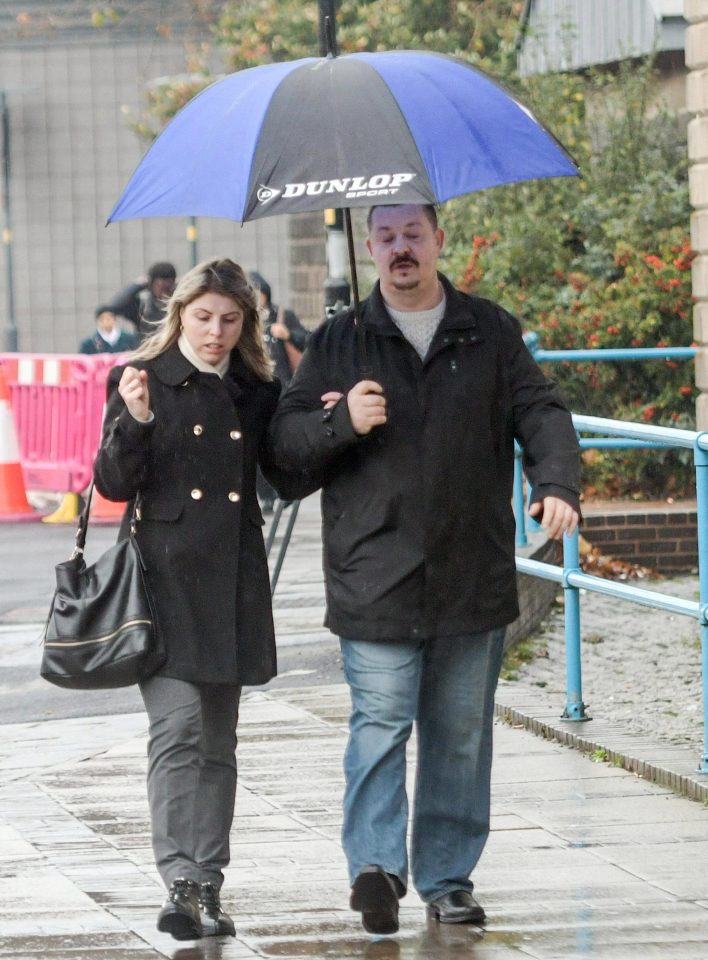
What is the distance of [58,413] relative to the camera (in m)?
15.4

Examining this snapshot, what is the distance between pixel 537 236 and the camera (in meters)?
14.1

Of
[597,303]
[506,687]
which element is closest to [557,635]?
[506,687]

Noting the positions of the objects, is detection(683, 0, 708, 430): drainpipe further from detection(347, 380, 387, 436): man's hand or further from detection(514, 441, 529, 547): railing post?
detection(347, 380, 387, 436): man's hand

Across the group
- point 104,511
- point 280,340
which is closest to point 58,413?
point 104,511

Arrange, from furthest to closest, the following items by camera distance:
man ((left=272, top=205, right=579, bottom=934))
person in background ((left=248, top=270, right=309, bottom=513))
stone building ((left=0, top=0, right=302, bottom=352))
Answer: stone building ((left=0, top=0, right=302, bottom=352)) < person in background ((left=248, top=270, right=309, bottom=513)) < man ((left=272, top=205, right=579, bottom=934))

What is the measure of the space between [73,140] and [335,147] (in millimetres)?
21893

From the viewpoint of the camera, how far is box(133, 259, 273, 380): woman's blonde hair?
495cm

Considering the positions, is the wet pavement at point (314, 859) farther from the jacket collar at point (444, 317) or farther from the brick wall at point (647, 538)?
Answer: the brick wall at point (647, 538)

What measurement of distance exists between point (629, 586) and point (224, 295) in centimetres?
270

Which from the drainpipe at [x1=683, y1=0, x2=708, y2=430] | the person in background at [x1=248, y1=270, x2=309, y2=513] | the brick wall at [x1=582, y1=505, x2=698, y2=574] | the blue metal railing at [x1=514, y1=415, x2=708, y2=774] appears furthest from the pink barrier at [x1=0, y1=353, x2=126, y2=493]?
the blue metal railing at [x1=514, y1=415, x2=708, y2=774]

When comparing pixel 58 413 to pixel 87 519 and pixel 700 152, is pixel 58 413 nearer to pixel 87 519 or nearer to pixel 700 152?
pixel 700 152

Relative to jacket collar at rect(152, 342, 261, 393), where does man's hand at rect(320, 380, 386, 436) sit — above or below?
below

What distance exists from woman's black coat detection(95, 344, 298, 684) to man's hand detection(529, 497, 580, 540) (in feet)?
2.14

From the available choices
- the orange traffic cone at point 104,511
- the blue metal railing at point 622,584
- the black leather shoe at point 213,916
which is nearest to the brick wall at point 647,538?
the blue metal railing at point 622,584
